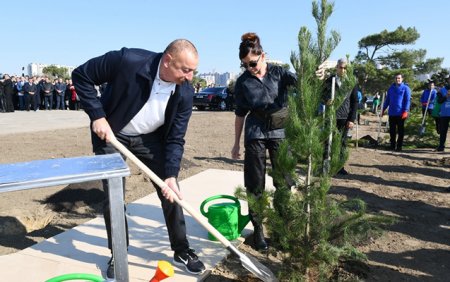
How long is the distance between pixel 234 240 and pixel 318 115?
1.55 m

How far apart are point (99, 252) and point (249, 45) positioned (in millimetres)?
2108

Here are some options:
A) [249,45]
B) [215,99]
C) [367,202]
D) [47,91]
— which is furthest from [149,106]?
[215,99]

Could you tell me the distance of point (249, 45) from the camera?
2.95 m

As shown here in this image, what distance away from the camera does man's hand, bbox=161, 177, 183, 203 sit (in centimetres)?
259

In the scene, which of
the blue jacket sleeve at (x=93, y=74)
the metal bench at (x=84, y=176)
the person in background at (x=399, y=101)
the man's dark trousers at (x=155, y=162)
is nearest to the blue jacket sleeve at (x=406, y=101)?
the person in background at (x=399, y=101)

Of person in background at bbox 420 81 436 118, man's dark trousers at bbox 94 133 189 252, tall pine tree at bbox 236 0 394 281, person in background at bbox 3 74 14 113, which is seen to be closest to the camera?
tall pine tree at bbox 236 0 394 281

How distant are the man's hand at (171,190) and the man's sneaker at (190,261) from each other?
1.75 feet

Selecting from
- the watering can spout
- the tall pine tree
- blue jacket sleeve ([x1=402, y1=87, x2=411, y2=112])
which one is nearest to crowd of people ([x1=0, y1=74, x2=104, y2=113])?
blue jacket sleeve ([x1=402, y1=87, x2=411, y2=112])

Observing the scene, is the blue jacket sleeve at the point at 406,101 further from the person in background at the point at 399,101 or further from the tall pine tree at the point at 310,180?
the tall pine tree at the point at 310,180

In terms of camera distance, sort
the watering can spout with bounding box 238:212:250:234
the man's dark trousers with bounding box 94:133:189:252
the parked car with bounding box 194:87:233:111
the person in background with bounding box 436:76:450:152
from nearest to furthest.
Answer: the man's dark trousers with bounding box 94:133:189:252
the watering can spout with bounding box 238:212:250:234
the person in background with bounding box 436:76:450:152
the parked car with bounding box 194:87:233:111

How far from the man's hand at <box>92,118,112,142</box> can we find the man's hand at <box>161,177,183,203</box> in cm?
52

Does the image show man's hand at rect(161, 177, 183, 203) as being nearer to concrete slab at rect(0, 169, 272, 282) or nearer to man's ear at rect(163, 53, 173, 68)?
concrete slab at rect(0, 169, 272, 282)

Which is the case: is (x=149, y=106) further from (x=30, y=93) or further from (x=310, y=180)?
(x=30, y=93)

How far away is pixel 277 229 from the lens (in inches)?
100
